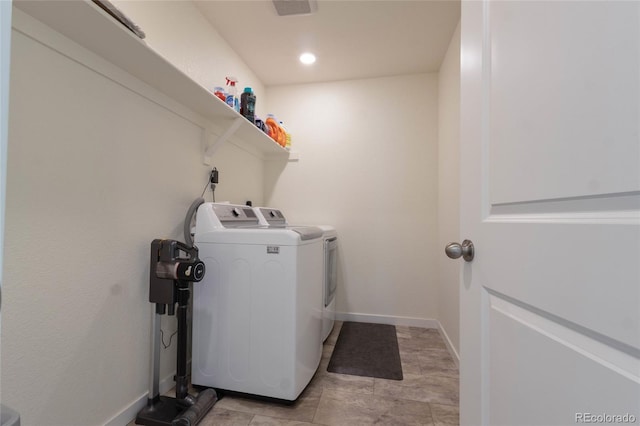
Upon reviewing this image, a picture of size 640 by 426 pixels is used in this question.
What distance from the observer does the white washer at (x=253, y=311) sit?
146 cm

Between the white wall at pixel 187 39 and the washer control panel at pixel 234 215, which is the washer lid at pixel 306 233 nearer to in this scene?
the washer control panel at pixel 234 215

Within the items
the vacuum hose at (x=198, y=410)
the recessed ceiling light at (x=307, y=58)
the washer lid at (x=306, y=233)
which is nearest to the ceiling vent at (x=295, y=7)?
the recessed ceiling light at (x=307, y=58)

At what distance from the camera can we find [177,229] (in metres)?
1.66

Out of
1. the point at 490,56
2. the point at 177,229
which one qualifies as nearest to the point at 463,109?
the point at 490,56

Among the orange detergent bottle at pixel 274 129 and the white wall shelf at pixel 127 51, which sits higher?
the orange detergent bottle at pixel 274 129

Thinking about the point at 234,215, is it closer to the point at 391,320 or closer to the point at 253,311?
the point at 253,311

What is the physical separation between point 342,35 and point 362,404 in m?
2.52

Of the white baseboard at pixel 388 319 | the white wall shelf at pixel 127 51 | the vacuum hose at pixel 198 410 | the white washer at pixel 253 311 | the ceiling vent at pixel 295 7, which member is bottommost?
the white baseboard at pixel 388 319

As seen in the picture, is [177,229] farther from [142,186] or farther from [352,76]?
[352,76]

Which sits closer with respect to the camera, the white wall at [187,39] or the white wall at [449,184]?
the white wall at [187,39]

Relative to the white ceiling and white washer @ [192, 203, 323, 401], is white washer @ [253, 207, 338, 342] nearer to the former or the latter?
white washer @ [192, 203, 323, 401]

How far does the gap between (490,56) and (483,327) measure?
70 centimetres

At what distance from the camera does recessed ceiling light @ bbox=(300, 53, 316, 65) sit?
7.95ft

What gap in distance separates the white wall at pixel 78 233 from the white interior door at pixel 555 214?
1440mm
